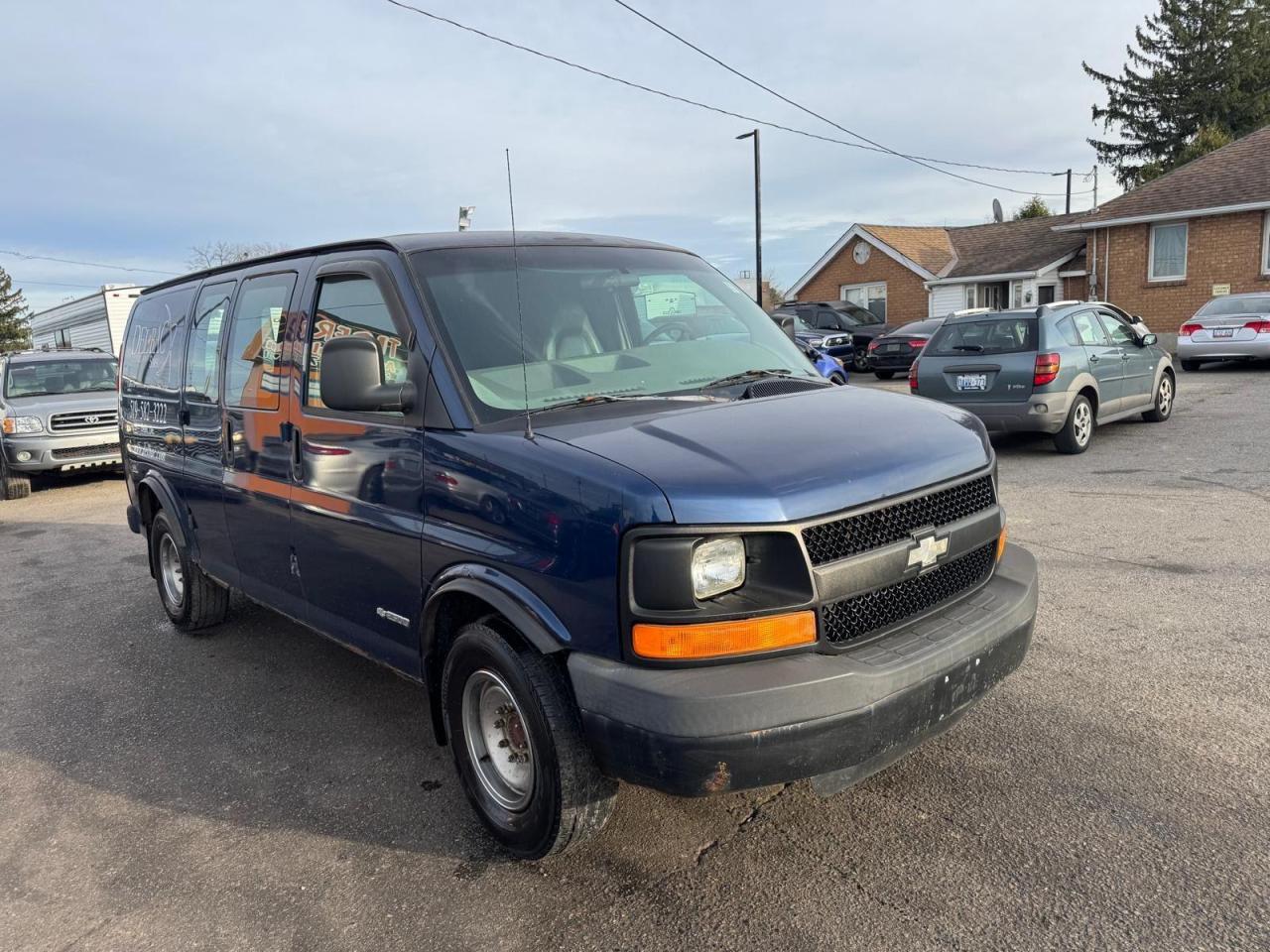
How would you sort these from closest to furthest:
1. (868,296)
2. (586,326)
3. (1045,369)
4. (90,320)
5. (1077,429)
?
(586,326)
(1045,369)
(1077,429)
(90,320)
(868,296)

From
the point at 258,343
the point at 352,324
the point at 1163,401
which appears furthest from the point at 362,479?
the point at 1163,401

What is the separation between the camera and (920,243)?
32.9 meters

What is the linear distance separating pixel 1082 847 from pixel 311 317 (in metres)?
3.47

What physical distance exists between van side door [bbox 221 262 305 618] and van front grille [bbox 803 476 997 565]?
2.43 metres

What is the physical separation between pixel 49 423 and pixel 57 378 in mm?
1535

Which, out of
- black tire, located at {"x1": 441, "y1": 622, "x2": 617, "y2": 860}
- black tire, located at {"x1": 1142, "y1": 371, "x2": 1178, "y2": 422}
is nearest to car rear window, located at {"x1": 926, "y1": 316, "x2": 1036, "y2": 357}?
black tire, located at {"x1": 1142, "y1": 371, "x2": 1178, "y2": 422}

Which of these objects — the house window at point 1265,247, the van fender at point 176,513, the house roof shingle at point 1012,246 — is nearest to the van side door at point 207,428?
the van fender at point 176,513

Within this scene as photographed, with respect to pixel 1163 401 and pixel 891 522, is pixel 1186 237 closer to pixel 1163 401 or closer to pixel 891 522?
pixel 1163 401

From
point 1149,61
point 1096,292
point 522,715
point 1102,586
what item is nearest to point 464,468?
point 522,715

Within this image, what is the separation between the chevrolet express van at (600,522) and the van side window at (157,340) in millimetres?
1159

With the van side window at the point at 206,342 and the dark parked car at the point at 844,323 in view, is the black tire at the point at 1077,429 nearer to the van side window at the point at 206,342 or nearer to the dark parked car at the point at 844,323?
the van side window at the point at 206,342

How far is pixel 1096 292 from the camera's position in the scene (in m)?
25.2

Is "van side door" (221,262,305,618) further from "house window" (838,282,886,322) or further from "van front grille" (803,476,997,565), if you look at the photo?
"house window" (838,282,886,322)

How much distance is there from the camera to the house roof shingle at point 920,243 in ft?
104
